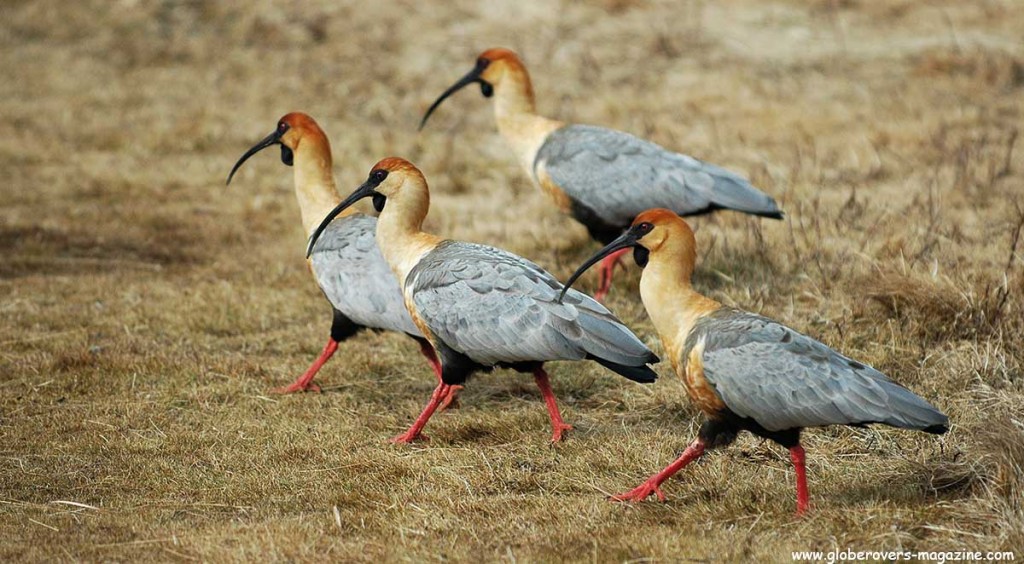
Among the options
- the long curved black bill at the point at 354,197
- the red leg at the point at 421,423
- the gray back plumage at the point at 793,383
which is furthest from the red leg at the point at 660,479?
the long curved black bill at the point at 354,197

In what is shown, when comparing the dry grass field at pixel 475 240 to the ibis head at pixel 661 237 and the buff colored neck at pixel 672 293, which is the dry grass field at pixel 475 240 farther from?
the ibis head at pixel 661 237

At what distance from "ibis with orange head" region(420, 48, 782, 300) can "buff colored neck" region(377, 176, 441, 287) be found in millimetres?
2080

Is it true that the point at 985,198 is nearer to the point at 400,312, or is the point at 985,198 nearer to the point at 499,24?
the point at 400,312

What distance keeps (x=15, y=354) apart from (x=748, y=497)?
4343 millimetres

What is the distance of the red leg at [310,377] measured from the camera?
6559 millimetres

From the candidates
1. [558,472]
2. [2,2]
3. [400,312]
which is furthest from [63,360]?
[2,2]

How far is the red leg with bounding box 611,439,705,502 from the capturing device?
4.77 m

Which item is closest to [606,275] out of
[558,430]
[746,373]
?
[558,430]

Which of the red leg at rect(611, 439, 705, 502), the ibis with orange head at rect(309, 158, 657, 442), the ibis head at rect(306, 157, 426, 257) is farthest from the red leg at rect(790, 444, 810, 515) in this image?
the ibis head at rect(306, 157, 426, 257)

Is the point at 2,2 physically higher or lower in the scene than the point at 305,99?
higher

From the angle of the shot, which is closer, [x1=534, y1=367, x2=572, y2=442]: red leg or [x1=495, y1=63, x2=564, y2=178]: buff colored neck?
[x1=534, y1=367, x2=572, y2=442]: red leg

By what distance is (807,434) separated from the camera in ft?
18.3

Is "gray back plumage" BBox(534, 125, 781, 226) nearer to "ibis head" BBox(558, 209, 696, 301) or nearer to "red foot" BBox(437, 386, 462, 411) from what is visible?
"red foot" BBox(437, 386, 462, 411)

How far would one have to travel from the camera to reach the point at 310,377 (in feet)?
21.7
